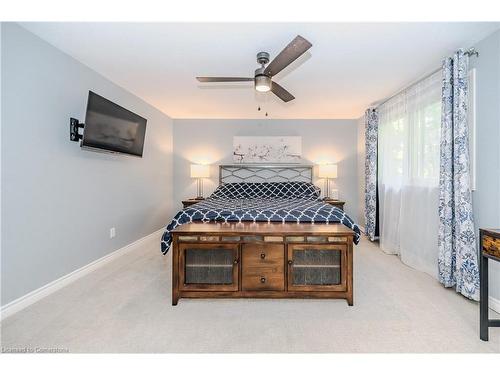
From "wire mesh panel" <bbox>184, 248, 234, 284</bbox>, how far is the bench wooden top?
7.4 inches

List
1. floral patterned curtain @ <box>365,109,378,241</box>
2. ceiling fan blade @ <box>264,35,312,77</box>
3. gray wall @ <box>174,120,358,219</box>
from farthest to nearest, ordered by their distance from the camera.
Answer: gray wall @ <box>174,120,358,219</box>
floral patterned curtain @ <box>365,109,378,241</box>
ceiling fan blade @ <box>264,35,312,77</box>

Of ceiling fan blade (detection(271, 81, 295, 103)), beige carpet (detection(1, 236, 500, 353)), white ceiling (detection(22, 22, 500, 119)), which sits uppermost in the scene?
white ceiling (detection(22, 22, 500, 119))

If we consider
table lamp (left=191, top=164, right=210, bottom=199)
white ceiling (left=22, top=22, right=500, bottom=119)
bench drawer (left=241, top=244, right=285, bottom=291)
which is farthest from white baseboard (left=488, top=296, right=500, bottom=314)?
table lamp (left=191, top=164, right=210, bottom=199)

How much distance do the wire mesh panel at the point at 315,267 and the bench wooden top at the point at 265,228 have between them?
0.18m

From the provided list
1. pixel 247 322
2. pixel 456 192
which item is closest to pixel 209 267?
pixel 247 322

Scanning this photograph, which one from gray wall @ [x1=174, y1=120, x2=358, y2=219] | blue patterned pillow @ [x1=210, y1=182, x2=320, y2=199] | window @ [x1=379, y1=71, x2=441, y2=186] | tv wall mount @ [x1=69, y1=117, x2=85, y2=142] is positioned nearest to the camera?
tv wall mount @ [x1=69, y1=117, x2=85, y2=142]

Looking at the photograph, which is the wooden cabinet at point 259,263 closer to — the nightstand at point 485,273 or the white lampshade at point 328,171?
the nightstand at point 485,273

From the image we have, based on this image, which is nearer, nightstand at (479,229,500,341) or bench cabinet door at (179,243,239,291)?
nightstand at (479,229,500,341)

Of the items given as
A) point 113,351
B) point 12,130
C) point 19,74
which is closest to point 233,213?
point 113,351

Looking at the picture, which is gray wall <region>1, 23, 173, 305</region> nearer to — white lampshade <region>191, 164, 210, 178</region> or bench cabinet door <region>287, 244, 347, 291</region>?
white lampshade <region>191, 164, 210, 178</region>

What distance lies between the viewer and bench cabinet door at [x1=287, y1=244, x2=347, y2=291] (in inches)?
84.7

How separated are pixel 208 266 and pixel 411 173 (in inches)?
112

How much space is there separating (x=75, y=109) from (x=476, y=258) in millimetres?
4334

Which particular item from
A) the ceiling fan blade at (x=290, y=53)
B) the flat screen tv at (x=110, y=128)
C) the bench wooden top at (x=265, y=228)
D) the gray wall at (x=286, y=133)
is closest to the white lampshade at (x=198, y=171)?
→ the gray wall at (x=286, y=133)
